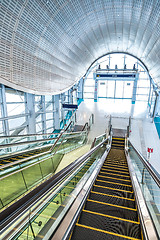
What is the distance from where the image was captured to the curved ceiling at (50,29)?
6570mm

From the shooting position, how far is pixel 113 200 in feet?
9.43

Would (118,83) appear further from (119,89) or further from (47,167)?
(47,167)

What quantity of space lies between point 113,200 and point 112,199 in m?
0.03

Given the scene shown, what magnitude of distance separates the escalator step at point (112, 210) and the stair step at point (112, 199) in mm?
211

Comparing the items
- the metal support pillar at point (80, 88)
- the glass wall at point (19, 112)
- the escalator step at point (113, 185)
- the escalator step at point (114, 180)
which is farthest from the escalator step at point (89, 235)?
the metal support pillar at point (80, 88)

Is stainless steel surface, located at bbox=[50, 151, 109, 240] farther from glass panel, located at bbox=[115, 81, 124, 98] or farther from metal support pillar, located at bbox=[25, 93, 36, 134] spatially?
glass panel, located at bbox=[115, 81, 124, 98]

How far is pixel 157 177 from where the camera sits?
228cm

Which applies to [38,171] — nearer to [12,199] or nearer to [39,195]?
[12,199]

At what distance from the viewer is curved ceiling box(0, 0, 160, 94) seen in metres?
6.57

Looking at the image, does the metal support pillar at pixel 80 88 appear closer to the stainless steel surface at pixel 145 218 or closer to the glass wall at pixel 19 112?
the glass wall at pixel 19 112

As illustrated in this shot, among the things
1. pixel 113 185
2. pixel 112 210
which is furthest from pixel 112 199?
pixel 113 185

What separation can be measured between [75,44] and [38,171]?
1173 cm

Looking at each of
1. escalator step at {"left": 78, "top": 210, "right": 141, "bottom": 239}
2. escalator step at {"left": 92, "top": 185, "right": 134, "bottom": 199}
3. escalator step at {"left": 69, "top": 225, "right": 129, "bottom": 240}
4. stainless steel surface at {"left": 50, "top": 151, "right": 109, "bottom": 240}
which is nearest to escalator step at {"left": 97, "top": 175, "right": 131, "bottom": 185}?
escalator step at {"left": 92, "top": 185, "right": 134, "bottom": 199}

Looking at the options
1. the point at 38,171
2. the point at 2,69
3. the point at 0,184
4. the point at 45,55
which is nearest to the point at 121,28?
the point at 45,55
